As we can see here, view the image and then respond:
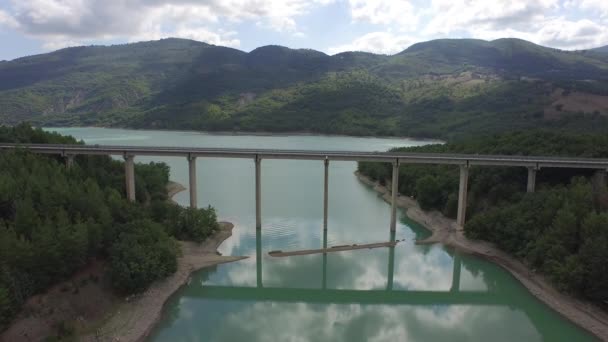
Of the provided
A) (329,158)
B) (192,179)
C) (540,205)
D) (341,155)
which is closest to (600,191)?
(540,205)

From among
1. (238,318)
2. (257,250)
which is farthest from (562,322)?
(257,250)

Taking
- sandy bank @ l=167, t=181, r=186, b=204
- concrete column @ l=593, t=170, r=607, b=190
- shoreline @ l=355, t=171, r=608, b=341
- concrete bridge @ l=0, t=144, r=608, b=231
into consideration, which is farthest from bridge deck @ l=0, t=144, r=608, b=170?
sandy bank @ l=167, t=181, r=186, b=204

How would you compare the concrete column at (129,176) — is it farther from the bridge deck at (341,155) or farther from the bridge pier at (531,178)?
the bridge pier at (531,178)

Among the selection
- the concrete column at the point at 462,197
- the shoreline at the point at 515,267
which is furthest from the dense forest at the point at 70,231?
the concrete column at the point at 462,197

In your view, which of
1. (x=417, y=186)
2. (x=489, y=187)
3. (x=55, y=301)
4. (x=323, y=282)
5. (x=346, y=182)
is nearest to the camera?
(x=55, y=301)

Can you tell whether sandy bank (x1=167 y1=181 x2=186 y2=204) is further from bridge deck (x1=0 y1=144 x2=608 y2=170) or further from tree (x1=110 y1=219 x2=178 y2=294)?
tree (x1=110 y1=219 x2=178 y2=294)

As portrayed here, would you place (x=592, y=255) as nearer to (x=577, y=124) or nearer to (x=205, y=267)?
(x=205, y=267)
